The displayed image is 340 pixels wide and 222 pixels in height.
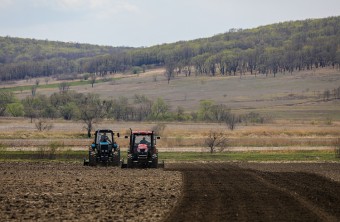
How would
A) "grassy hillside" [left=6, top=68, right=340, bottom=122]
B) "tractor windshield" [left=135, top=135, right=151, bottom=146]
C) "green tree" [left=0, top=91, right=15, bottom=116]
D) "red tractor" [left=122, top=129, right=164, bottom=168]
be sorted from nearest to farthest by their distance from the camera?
"red tractor" [left=122, top=129, right=164, bottom=168]
"tractor windshield" [left=135, top=135, right=151, bottom=146]
"green tree" [left=0, top=91, right=15, bottom=116]
"grassy hillside" [left=6, top=68, right=340, bottom=122]

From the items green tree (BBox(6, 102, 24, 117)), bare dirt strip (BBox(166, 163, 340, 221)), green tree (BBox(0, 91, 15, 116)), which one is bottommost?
bare dirt strip (BBox(166, 163, 340, 221))

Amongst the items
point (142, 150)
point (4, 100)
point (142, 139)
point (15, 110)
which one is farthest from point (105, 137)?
point (4, 100)

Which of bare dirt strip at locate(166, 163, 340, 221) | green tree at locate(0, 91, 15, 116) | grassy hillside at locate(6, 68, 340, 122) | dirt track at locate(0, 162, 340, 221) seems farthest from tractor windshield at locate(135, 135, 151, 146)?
green tree at locate(0, 91, 15, 116)

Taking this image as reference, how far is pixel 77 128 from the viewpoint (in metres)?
97.4

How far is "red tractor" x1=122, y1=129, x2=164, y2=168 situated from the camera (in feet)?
139

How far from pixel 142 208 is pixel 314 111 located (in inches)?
4336

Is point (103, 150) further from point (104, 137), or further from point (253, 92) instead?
point (253, 92)

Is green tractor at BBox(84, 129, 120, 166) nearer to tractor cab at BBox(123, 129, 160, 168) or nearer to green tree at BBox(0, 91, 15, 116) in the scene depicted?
tractor cab at BBox(123, 129, 160, 168)

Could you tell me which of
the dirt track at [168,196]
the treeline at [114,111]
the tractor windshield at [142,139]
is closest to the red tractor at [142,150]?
the tractor windshield at [142,139]

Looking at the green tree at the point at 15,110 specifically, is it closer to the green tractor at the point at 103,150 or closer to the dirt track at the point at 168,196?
the green tractor at the point at 103,150

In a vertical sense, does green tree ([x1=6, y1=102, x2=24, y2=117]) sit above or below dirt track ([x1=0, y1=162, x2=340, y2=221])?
above

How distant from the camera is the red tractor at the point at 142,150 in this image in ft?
139

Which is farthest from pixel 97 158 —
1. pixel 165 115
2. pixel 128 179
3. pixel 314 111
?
pixel 314 111

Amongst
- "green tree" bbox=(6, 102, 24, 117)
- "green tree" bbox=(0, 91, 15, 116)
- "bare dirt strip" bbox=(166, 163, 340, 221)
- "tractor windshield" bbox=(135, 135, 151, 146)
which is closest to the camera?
"bare dirt strip" bbox=(166, 163, 340, 221)
